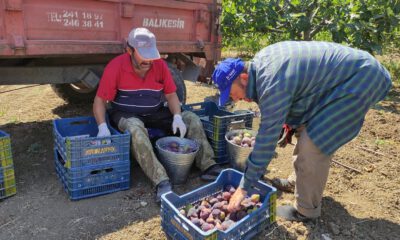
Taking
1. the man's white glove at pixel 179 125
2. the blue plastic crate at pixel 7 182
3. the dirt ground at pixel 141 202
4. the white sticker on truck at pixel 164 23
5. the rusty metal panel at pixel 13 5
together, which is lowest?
the dirt ground at pixel 141 202

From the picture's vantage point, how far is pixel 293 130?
11.7ft

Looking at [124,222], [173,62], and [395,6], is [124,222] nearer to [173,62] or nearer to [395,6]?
[173,62]

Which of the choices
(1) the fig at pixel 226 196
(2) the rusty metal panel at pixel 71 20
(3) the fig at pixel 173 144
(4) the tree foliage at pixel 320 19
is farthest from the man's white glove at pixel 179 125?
(4) the tree foliage at pixel 320 19

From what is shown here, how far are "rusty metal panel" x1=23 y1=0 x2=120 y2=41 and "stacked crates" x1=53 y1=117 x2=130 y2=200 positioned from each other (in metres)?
0.87

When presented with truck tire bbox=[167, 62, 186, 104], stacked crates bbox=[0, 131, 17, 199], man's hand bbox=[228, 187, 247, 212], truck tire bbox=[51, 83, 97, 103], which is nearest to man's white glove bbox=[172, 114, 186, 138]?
truck tire bbox=[167, 62, 186, 104]

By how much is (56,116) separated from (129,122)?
2345 mm

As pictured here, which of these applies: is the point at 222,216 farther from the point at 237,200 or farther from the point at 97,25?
the point at 97,25

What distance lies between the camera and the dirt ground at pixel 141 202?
2.94m

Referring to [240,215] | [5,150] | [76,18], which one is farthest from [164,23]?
[240,215]

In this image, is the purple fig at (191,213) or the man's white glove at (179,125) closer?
the purple fig at (191,213)

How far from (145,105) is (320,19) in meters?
5.87

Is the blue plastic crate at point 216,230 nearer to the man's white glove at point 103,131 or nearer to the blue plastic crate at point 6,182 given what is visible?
the man's white glove at point 103,131

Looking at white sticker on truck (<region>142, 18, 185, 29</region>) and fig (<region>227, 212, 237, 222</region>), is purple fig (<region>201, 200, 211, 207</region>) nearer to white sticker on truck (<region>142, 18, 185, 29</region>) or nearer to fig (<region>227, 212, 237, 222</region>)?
fig (<region>227, 212, 237, 222</region>)

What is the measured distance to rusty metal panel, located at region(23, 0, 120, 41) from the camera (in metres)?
3.37
